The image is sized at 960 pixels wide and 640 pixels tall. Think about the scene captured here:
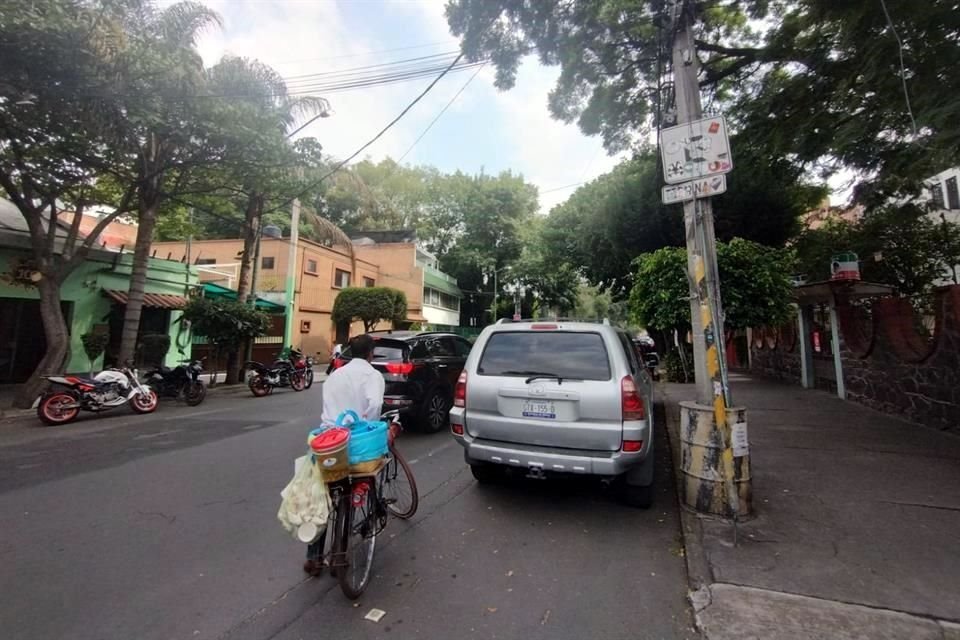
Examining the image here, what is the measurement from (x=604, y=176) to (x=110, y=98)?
714 inches

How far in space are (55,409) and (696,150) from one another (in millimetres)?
10762

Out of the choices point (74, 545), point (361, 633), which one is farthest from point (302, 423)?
point (361, 633)

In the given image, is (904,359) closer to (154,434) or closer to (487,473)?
(487,473)

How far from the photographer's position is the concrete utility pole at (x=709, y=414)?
3820mm

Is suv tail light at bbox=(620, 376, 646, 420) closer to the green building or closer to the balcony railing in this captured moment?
the green building

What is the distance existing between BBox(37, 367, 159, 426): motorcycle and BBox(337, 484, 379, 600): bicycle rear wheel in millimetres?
8306

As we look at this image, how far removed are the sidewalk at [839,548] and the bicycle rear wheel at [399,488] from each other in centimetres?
222

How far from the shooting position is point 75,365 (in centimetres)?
1258

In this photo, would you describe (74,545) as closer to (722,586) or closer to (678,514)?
(722,586)

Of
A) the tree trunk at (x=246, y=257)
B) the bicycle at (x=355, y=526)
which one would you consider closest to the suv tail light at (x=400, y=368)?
the bicycle at (x=355, y=526)

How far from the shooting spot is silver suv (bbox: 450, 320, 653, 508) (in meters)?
3.82

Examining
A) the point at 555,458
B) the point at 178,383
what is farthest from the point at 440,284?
the point at 555,458

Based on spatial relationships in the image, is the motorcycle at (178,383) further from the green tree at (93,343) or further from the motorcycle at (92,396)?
the green tree at (93,343)

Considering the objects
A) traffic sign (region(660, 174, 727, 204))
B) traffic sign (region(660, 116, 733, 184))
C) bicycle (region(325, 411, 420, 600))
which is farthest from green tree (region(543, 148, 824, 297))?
bicycle (region(325, 411, 420, 600))
